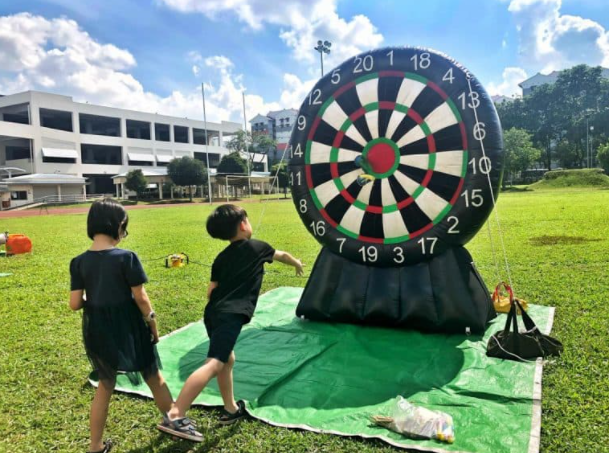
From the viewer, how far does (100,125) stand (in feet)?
189

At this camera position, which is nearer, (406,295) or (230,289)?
(230,289)

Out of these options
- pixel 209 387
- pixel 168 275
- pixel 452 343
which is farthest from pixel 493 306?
pixel 168 275

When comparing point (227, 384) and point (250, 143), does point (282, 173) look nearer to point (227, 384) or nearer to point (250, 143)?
point (250, 143)

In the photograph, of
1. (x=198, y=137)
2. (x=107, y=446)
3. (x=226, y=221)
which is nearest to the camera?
(x=107, y=446)

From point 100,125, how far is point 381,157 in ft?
198

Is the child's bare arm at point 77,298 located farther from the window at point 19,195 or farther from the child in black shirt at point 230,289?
the window at point 19,195

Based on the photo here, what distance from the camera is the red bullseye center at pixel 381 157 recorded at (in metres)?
4.90

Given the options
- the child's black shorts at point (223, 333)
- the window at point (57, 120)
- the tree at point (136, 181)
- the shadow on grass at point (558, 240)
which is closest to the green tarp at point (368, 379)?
the child's black shorts at point (223, 333)

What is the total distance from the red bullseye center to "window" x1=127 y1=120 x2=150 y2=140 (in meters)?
58.1

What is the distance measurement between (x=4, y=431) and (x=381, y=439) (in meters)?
2.53

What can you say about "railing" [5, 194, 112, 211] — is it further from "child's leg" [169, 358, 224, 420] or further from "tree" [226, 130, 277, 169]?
"child's leg" [169, 358, 224, 420]

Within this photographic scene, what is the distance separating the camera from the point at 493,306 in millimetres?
5035

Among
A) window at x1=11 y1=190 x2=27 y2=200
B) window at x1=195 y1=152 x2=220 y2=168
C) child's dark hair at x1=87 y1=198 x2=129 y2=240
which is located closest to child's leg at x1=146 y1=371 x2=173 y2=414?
child's dark hair at x1=87 y1=198 x2=129 y2=240

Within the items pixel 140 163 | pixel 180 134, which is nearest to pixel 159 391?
pixel 140 163
